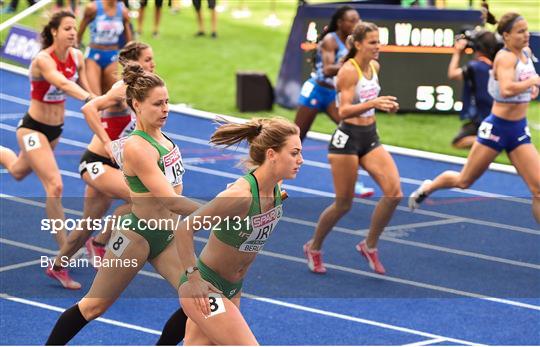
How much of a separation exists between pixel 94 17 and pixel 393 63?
15.2 ft

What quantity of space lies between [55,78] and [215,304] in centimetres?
409

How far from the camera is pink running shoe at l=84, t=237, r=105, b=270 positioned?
9.51m

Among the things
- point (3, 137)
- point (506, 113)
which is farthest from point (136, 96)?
point (3, 137)

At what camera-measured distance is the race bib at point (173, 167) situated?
6.96 m

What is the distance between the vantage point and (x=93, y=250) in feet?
31.5

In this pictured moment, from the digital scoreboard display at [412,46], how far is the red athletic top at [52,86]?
707 centimetres

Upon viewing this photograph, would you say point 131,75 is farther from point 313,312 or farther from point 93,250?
point 93,250

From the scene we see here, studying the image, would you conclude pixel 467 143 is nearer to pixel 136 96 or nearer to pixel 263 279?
pixel 263 279

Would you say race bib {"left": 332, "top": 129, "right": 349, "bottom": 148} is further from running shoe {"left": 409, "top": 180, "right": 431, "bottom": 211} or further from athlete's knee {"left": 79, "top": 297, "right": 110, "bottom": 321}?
athlete's knee {"left": 79, "top": 297, "right": 110, "bottom": 321}

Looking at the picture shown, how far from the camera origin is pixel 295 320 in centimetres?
873

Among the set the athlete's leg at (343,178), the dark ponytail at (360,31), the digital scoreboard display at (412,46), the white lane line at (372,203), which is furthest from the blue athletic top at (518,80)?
the digital scoreboard display at (412,46)

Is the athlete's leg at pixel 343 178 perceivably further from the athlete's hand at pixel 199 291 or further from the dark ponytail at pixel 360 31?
the athlete's hand at pixel 199 291

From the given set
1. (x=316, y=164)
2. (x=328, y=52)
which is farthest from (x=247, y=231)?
(x=316, y=164)

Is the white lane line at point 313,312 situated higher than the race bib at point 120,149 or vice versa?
the race bib at point 120,149
